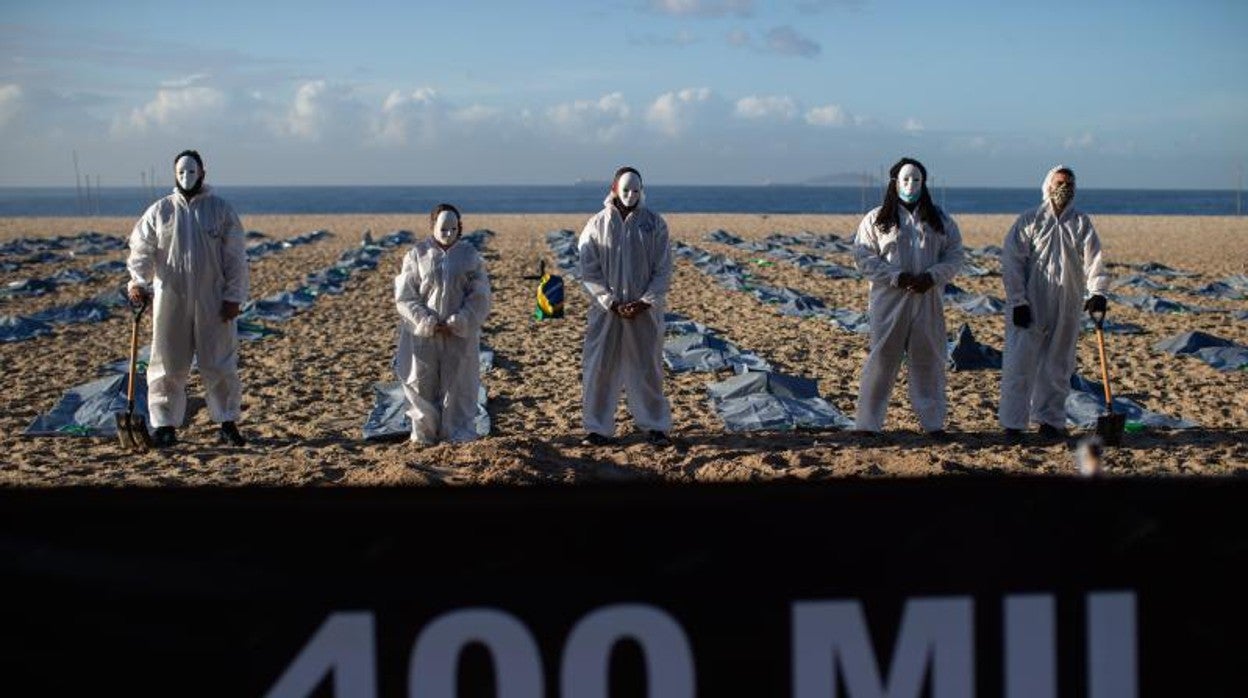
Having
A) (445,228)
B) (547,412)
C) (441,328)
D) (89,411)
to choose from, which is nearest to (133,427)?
(89,411)

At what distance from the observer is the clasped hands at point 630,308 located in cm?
659

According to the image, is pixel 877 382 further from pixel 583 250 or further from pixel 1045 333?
pixel 583 250

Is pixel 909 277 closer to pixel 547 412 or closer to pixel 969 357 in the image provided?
pixel 547 412

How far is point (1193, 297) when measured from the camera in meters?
14.7

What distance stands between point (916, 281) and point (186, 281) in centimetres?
390

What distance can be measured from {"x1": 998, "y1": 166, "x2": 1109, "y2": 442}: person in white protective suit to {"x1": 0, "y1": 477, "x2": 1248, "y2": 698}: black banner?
16.0 feet

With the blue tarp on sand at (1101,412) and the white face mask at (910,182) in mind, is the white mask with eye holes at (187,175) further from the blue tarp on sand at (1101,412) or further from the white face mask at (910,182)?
the blue tarp on sand at (1101,412)

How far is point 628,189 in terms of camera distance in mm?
6621

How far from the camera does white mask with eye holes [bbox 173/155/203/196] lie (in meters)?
6.54

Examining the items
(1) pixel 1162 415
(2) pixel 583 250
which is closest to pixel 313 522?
(2) pixel 583 250

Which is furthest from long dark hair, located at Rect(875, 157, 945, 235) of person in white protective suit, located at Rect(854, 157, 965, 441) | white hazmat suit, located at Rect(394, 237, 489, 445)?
white hazmat suit, located at Rect(394, 237, 489, 445)

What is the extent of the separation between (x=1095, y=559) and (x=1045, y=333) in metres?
5.06

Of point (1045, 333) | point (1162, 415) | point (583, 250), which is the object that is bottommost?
point (1162, 415)

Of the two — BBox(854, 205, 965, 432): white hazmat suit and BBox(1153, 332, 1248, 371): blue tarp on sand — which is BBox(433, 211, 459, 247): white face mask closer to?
BBox(854, 205, 965, 432): white hazmat suit
